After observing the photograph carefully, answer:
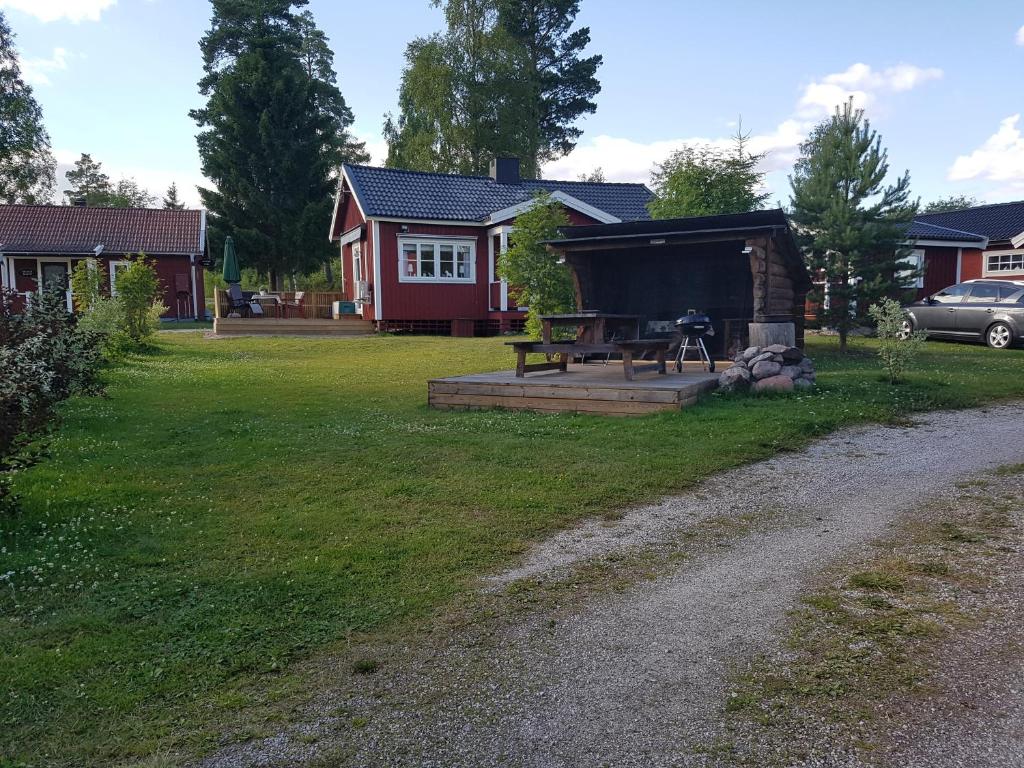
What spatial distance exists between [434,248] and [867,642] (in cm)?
2098

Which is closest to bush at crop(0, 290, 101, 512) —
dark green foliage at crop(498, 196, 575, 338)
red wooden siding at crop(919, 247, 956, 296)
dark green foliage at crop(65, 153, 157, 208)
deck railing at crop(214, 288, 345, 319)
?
dark green foliage at crop(498, 196, 575, 338)

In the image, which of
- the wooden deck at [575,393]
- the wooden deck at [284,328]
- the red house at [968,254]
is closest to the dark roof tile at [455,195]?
the wooden deck at [284,328]

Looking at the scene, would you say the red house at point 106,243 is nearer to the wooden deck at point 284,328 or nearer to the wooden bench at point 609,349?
the wooden deck at point 284,328

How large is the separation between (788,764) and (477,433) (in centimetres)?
555

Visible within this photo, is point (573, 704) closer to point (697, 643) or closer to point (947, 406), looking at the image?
point (697, 643)

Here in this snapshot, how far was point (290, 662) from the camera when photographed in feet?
10.3

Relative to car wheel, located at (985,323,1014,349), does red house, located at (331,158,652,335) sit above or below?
above

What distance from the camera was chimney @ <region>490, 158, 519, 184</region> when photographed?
25781 mm

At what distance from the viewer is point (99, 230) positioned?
103 feet

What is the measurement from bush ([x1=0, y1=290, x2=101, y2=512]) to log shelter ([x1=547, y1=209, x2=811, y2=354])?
7.10 metres

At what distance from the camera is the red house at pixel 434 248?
22.5m

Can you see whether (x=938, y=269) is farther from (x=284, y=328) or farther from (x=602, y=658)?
(x=602, y=658)

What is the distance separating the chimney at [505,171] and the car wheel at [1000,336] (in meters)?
14.9

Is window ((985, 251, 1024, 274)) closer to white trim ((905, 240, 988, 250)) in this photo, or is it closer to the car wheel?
white trim ((905, 240, 988, 250))
